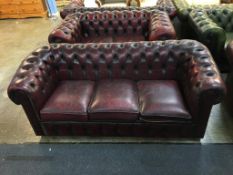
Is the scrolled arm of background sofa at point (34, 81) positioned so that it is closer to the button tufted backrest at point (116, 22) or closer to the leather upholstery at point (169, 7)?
the button tufted backrest at point (116, 22)

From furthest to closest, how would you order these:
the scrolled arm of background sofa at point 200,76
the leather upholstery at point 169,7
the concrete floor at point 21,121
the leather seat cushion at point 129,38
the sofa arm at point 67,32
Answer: the leather upholstery at point 169,7 → the leather seat cushion at point 129,38 → the sofa arm at point 67,32 → the concrete floor at point 21,121 → the scrolled arm of background sofa at point 200,76

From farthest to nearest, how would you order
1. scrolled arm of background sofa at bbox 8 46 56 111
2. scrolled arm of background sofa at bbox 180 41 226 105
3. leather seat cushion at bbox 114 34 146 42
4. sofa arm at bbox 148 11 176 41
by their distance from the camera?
1. leather seat cushion at bbox 114 34 146 42
2. sofa arm at bbox 148 11 176 41
3. scrolled arm of background sofa at bbox 8 46 56 111
4. scrolled arm of background sofa at bbox 180 41 226 105

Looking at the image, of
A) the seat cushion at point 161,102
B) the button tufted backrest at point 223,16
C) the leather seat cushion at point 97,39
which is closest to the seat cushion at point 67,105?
the seat cushion at point 161,102

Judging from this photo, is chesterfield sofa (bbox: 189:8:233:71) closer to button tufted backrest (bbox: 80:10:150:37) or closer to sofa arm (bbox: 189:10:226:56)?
sofa arm (bbox: 189:10:226:56)

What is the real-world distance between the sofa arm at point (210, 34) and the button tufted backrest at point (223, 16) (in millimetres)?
446

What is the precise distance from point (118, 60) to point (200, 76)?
2.50ft

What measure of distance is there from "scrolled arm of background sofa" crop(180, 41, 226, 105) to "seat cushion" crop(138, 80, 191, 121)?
104mm

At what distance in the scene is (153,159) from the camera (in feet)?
6.08

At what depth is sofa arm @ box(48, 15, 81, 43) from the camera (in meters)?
2.49

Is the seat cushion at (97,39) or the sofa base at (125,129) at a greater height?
the seat cushion at (97,39)

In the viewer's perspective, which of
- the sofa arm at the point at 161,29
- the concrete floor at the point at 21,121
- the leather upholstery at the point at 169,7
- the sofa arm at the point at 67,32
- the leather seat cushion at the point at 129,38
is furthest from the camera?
the leather upholstery at the point at 169,7

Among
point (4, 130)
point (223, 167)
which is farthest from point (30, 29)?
point (223, 167)

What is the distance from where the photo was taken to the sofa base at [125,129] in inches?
71.8

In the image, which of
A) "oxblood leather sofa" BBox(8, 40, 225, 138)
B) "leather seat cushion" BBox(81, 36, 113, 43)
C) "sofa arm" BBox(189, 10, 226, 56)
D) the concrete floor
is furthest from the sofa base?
"leather seat cushion" BBox(81, 36, 113, 43)
